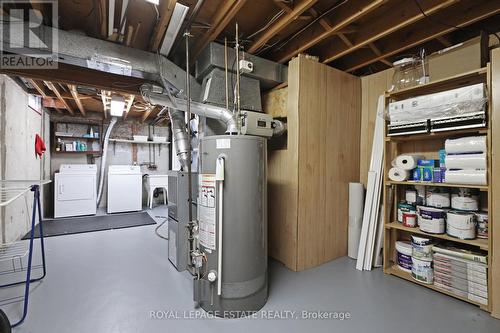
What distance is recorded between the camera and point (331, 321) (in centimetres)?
172

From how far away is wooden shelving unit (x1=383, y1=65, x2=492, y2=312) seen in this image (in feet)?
5.96

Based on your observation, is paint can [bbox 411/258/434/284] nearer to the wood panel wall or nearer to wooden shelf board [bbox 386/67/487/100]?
the wood panel wall

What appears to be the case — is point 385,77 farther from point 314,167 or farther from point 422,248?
point 422,248

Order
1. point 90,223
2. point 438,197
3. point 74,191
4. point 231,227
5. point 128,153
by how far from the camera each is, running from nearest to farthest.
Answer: point 231,227
point 438,197
point 90,223
point 74,191
point 128,153

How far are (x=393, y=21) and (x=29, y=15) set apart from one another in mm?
3179

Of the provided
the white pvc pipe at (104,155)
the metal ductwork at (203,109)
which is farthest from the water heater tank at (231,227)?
the white pvc pipe at (104,155)

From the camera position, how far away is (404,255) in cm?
238

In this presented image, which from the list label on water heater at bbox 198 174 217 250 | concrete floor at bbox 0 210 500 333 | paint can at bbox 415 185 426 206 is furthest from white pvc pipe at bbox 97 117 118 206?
paint can at bbox 415 185 426 206

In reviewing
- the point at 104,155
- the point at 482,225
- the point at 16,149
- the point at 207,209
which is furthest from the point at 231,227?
the point at 104,155

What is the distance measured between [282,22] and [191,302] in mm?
2578

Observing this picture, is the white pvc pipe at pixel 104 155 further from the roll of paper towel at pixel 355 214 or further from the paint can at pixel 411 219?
the paint can at pixel 411 219

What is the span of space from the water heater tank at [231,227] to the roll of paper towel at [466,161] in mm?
1711

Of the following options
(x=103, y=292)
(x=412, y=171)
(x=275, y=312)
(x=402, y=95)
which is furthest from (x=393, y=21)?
(x=103, y=292)

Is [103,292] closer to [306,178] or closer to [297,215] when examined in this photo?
[297,215]
